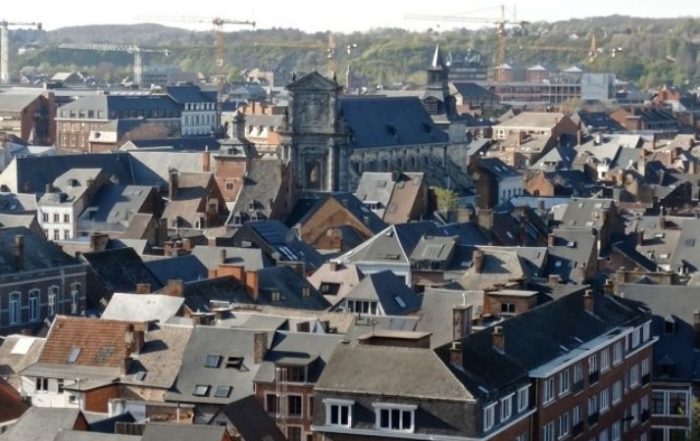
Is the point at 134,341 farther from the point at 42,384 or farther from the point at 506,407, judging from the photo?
the point at 506,407

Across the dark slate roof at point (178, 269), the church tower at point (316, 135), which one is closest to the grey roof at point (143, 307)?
the dark slate roof at point (178, 269)

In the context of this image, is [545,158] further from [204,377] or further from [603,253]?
[204,377]

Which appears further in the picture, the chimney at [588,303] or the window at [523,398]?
the chimney at [588,303]

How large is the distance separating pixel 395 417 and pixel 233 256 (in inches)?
1205

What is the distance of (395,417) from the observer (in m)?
48.6

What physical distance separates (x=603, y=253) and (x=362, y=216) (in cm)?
1170

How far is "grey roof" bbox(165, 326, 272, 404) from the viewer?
2160 inches

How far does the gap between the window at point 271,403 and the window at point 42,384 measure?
6506mm

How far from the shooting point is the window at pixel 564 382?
55.0m

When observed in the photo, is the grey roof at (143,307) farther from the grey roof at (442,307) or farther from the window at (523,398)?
the window at (523,398)

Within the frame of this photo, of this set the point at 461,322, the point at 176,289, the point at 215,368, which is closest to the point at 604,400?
the point at 461,322

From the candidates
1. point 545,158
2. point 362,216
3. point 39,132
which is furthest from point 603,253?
point 39,132

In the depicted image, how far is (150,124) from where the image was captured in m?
169

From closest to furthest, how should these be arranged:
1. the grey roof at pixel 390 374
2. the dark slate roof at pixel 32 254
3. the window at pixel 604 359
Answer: the grey roof at pixel 390 374, the window at pixel 604 359, the dark slate roof at pixel 32 254
